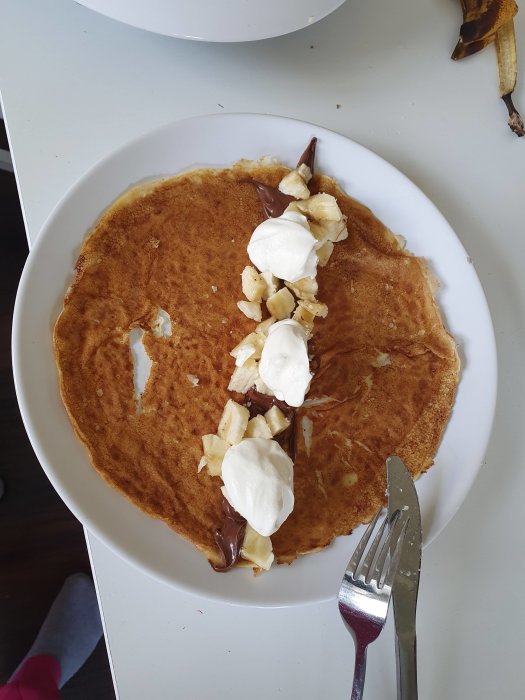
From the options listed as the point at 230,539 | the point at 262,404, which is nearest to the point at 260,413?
the point at 262,404

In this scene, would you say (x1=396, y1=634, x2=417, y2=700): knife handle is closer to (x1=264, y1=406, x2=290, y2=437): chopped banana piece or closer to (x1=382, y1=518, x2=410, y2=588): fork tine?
(x1=382, y1=518, x2=410, y2=588): fork tine

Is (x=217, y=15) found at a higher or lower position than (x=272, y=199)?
higher

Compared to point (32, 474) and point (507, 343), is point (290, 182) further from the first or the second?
point (32, 474)

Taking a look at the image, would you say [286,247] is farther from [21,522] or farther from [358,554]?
[21,522]

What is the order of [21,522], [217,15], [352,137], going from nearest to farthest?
[217,15]
[352,137]
[21,522]

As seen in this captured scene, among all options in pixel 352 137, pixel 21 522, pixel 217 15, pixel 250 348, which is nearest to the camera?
pixel 217 15

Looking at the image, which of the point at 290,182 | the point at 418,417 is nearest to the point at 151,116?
the point at 290,182

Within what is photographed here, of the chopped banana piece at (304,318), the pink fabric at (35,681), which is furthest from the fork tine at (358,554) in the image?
the pink fabric at (35,681)

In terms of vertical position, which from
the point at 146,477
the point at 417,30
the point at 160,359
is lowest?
the point at 146,477
